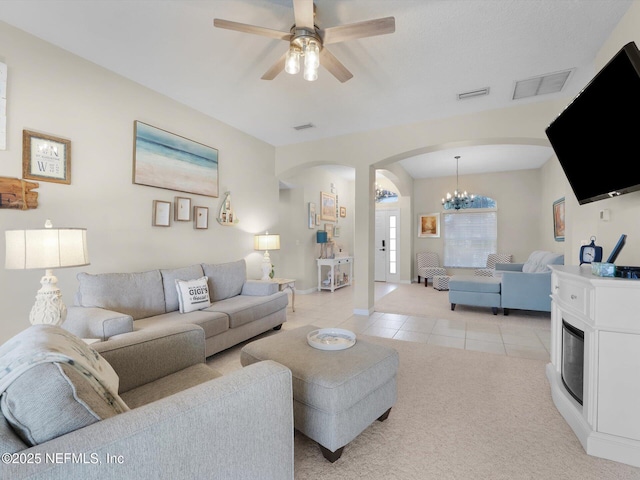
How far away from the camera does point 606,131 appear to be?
1867mm

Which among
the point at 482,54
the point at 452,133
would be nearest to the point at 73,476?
the point at 482,54

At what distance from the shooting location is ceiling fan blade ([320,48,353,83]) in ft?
7.29

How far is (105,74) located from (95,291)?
2107 millimetres

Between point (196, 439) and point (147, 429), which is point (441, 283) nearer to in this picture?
point (196, 439)

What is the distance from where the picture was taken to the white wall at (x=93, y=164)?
7.68 ft

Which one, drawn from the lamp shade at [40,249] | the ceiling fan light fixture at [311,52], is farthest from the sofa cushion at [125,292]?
the ceiling fan light fixture at [311,52]

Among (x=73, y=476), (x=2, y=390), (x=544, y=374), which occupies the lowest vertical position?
(x=544, y=374)

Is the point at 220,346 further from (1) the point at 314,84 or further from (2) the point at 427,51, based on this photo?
(2) the point at 427,51

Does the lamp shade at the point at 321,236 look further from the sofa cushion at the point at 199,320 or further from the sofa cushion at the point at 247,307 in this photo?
the sofa cushion at the point at 199,320

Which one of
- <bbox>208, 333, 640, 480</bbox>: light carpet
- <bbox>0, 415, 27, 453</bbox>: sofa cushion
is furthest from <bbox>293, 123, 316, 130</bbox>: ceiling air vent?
<bbox>0, 415, 27, 453</bbox>: sofa cushion

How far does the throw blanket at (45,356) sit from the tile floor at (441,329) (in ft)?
10.2

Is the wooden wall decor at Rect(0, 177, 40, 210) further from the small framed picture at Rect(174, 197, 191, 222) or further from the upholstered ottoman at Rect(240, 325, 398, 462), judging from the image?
the upholstered ottoman at Rect(240, 325, 398, 462)

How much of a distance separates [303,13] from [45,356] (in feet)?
7.10

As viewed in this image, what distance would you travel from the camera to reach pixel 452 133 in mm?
3969
